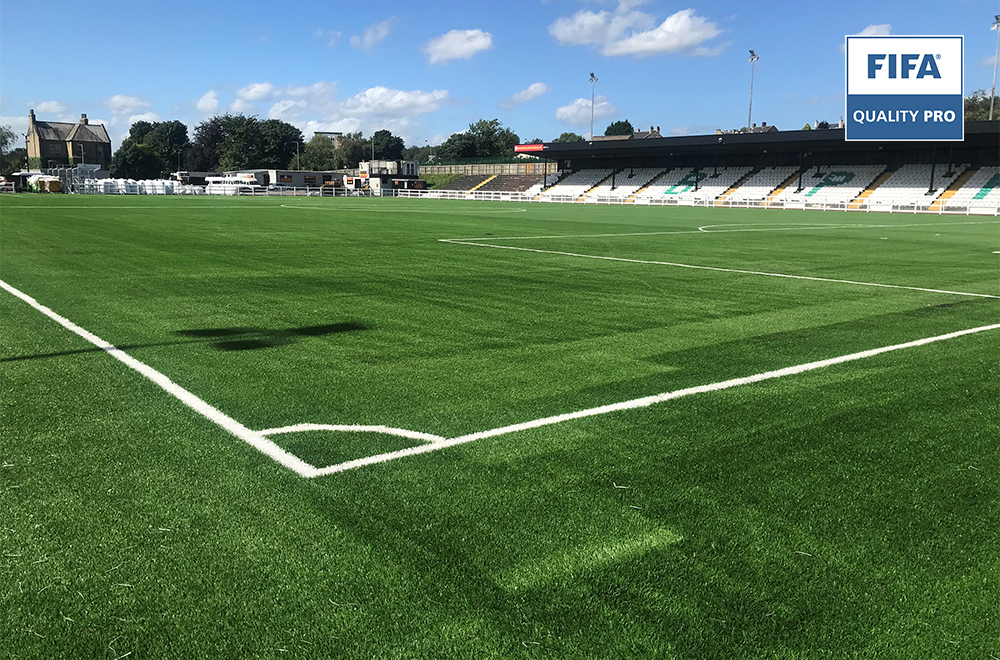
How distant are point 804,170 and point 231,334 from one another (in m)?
69.5

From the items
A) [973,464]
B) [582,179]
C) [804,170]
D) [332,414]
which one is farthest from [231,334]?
[582,179]

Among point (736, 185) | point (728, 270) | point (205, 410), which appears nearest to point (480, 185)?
point (736, 185)

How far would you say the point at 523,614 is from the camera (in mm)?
2715

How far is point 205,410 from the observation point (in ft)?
Result: 16.3

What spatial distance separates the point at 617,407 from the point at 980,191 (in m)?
61.4

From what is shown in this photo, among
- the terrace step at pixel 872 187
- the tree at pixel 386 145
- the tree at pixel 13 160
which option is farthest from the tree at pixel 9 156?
the terrace step at pixel 872 187

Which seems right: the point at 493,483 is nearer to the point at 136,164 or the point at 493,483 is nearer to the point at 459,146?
the point at 136,164

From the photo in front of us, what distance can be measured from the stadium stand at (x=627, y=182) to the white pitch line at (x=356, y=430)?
237 feet

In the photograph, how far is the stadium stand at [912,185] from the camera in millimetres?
56938

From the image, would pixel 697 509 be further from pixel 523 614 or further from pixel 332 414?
pixel 332 414

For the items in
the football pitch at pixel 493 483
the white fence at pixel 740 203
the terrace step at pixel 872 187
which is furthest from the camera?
the terrace step at pixel 872 187

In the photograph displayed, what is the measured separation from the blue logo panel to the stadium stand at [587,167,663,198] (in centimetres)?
2540

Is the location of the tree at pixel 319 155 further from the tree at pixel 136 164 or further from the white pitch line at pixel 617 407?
the white pitch line at pixel 617 407

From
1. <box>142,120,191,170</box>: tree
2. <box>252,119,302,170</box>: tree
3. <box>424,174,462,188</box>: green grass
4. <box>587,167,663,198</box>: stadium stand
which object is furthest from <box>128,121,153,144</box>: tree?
<box>587,167,663,198</box>: stadium stand
